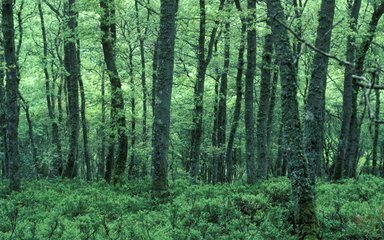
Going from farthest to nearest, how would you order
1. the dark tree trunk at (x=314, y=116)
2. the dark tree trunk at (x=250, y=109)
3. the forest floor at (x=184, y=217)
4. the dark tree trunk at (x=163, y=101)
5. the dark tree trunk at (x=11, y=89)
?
the dark tree trunk at (x=250, y=109) → the dark tree trunk at (x=11, y=89) → the dark tree trunk at (x=163, y=101) → the dark tree trunk at (x=314, y=116) → the forest floor at (x=184, y=217)

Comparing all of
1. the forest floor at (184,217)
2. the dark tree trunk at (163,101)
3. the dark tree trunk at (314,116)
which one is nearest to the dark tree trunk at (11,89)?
the forest floor at (184,217)

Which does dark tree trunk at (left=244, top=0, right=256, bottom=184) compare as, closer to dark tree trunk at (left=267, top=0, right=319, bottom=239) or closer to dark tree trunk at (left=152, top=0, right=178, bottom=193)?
dark tree trunk at (left=152, top=0, right=178, bottom=193)

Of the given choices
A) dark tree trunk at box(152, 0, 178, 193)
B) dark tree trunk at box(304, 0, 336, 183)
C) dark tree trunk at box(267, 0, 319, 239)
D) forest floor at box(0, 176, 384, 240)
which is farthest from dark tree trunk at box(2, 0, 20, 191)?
dark tree trunk at box(304, 0, 336, 183)

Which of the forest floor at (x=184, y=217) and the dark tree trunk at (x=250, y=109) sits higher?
the dark tree trunk at (x=250, y=109)

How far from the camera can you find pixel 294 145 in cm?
710

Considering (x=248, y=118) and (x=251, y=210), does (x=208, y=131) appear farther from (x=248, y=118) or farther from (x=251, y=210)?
(x=251, y=210)

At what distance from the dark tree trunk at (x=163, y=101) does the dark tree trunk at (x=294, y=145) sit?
426cm

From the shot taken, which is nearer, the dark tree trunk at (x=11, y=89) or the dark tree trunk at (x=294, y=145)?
the dark tree trunk at (x=294, y=145)

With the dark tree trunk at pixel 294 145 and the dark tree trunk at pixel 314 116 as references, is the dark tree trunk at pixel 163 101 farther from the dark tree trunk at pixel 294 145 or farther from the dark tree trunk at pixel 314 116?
the dark tree trunk at pixel 294 145

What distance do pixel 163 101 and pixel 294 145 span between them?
4.75 meters

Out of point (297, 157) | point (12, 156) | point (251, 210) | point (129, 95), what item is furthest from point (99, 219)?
point (129, 95)

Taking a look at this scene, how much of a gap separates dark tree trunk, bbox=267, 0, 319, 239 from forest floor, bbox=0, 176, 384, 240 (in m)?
0.35

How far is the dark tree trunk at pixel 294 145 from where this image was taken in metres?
7.07

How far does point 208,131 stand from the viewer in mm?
36594
